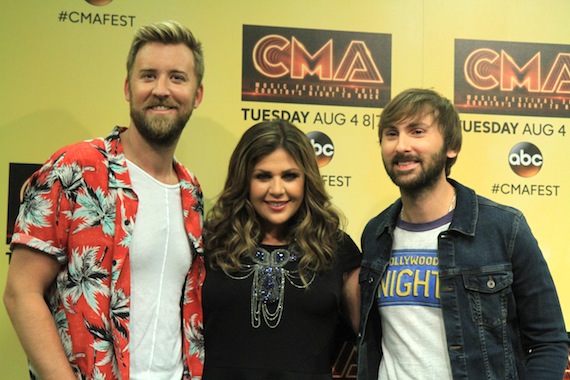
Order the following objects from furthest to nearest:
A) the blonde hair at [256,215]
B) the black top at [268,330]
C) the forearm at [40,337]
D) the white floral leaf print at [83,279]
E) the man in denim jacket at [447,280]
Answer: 1. the blonde hair at [256,215]
2. the black top at [268,330]
3. the man in denim jacket at [447,280]
4. the white floral leaf print at [83,279]
5. the forearm at [40,337]

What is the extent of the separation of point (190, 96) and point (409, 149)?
0.74 metres

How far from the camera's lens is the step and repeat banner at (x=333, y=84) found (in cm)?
265

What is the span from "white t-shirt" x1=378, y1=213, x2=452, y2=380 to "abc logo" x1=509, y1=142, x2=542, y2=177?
0.91m

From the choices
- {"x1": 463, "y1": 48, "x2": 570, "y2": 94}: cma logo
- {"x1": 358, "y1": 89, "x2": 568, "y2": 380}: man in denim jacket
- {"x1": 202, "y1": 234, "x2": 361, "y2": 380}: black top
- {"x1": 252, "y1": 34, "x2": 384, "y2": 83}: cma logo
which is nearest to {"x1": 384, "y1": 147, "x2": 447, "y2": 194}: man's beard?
{"x1": 358, "y1": 89, "x2": 568, "y2": 380}: man in denim jacket

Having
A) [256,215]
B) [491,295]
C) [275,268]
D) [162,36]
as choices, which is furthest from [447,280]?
[162,36]

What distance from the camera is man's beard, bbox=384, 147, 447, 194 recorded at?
2066mm

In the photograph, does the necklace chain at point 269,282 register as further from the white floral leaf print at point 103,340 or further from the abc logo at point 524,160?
the abc logo at point 524,160

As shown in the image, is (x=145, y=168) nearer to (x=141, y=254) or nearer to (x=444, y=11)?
(x=141, y=254)

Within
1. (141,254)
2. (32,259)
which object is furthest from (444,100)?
(32,259)

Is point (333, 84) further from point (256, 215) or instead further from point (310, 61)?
point (256, 215)

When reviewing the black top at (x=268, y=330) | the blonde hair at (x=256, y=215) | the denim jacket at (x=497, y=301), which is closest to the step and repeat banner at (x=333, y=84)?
the blonde hair at (x=256, y=215)

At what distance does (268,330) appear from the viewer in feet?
7.20

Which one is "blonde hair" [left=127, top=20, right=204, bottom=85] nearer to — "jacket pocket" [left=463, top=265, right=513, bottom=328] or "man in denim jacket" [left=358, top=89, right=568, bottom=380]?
"man in denim jacket" [left=358, top=89, right=568, bottom=380]

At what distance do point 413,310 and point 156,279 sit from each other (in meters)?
0.83
